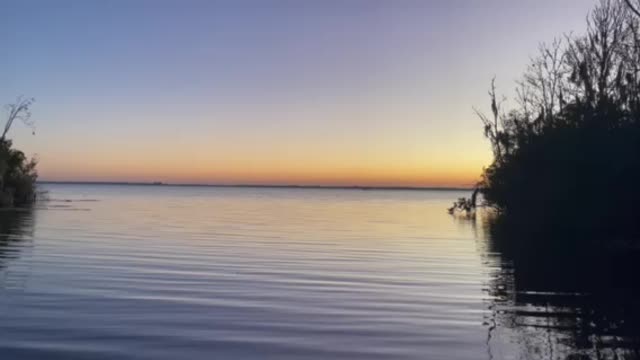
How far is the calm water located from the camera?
13.0 meters

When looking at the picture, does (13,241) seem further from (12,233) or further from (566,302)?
(566,302)

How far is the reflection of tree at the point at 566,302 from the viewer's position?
13.6 metres

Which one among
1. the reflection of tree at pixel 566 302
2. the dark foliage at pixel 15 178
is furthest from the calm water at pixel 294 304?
the dark foliage at pixel 15 178

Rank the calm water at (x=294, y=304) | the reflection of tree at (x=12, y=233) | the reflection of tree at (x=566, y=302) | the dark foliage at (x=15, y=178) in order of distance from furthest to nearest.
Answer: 1. the dark foliage at (x=15, y=178)
2. the reflection of tree at (x=12, y=233)
3. the reflection of tree at (x=566, y=302)
4. the calm water at (x=294, y=304)

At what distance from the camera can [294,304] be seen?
18.0m

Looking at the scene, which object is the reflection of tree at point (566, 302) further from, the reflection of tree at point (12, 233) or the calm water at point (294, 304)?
the reflection of tree at point (12, 233)

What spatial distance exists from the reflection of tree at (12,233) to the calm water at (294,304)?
21cm

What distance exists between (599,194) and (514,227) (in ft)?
53.0

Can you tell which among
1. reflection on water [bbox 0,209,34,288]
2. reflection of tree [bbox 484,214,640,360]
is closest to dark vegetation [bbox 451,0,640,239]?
reflection of tree [bbox 484,214,640,360]

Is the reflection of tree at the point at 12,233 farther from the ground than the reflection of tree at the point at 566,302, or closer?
farther from the ground

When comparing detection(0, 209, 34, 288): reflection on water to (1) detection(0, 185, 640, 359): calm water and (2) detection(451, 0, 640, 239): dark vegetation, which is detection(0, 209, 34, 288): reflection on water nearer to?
(1) detection(0, 185, 640, 359): calm water

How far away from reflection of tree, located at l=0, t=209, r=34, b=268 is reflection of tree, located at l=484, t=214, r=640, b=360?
15.4 meters

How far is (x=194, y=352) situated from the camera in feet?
40.8

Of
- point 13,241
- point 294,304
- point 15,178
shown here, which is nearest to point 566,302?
point 294,304
